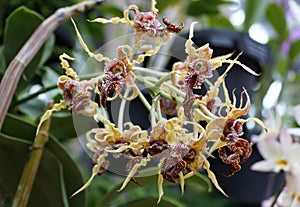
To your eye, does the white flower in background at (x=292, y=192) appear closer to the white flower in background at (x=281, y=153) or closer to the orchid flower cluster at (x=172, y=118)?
the white flower in background at (x=281, y=153)

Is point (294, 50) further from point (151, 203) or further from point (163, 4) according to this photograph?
point (151, 203)

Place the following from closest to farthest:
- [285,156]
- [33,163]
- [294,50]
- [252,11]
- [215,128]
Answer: [215,128]
[33,163]
[285,156]
[252,11]
[294,50]

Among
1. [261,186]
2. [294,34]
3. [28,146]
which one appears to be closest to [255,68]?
[261,186]

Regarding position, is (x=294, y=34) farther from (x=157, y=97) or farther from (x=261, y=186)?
(x=157, y=97)

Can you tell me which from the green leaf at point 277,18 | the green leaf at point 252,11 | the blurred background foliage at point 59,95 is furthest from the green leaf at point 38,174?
the green leaf at point 277,18

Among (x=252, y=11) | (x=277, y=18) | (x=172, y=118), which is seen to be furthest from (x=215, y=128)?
(x=277, y=18)

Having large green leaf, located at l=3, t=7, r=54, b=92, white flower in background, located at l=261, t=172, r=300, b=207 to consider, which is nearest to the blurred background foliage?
large green leaf, located at l=3, t=7, r=54, b=92
